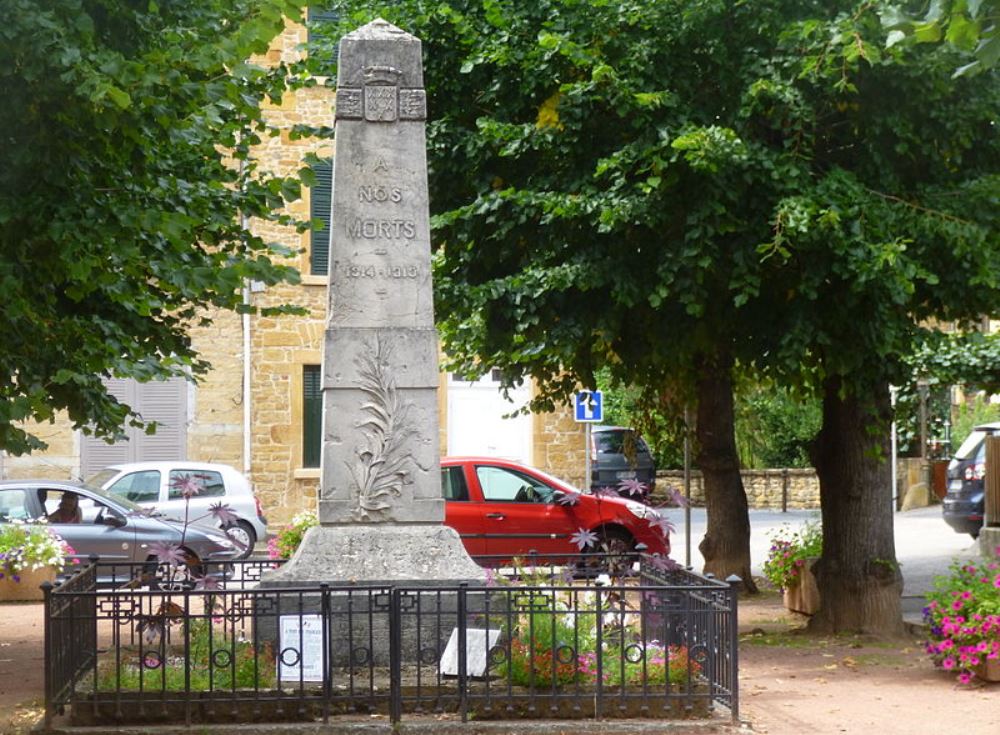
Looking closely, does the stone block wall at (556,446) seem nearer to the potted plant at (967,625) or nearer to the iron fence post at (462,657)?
the potted plant at (967,625)

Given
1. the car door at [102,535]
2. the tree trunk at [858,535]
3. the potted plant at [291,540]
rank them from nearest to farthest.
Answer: the tree trunk at [858,535], the potted plant at [291,540], the car door at [102,535]

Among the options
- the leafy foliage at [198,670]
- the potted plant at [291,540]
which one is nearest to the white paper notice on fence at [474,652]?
the leafy foliage at [198,670]

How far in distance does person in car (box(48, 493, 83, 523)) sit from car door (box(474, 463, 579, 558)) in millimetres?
4778

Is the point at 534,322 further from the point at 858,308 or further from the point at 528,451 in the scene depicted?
the point at 528,451

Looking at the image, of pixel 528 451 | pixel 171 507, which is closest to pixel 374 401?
pixel 171 507

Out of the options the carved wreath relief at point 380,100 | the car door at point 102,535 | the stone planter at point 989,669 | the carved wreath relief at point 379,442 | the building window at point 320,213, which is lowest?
the stone planter at point 989,669

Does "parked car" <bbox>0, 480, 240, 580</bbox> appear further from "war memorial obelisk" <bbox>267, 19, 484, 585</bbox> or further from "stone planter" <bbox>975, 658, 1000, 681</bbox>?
"stone planter" <bbox>975, 658, 1000, 681</bbox>

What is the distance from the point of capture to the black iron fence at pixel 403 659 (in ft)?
28.8

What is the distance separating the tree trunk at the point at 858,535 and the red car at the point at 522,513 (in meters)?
5.21

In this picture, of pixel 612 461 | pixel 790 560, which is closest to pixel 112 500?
pixel 790 560

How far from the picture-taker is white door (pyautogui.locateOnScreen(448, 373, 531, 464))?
1118 inches

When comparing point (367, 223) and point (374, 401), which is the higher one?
point (367, 223)

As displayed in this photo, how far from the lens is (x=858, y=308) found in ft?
40.3

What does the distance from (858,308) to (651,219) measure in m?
1.77
